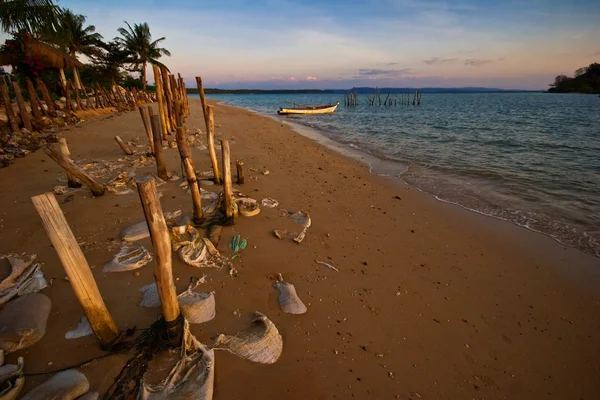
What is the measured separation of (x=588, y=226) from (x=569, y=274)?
277 cm

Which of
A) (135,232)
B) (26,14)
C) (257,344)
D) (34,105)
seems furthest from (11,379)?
(34,105)

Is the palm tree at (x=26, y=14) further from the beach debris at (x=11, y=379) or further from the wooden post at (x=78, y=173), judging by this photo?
the beach debris at (x=11, y=379)

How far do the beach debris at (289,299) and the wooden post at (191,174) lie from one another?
94.3 inches

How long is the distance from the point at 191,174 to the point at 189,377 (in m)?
3.57

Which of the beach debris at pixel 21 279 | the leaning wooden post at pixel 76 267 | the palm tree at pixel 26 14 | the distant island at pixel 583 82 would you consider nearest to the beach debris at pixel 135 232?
the beach debris at pixel 21 279

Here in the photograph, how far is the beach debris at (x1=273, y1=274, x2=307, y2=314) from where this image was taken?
388cm

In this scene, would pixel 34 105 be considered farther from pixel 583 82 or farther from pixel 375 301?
pixel 583 82

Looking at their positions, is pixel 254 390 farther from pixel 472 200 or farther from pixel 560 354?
pixel 472 200

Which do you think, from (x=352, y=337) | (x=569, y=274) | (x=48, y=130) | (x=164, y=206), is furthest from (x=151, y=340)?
(x=48, y=130)

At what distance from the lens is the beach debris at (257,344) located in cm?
315

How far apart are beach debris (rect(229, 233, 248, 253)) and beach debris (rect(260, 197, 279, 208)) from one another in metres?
1.75

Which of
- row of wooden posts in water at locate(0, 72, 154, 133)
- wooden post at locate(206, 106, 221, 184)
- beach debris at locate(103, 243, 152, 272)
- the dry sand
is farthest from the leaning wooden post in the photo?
row of wooden posts in water at locate(0, 72, 154, 133)

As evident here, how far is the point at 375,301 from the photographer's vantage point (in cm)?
416

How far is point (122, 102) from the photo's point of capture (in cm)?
2669
